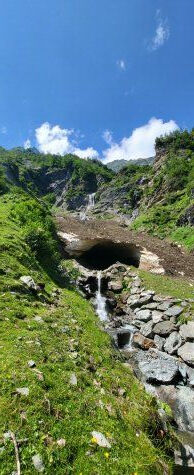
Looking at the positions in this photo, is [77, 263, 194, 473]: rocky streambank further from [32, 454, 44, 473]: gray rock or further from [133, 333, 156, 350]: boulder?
[32, 454, 44, 473]: gray rock

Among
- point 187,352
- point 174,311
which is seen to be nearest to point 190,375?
point 187,352

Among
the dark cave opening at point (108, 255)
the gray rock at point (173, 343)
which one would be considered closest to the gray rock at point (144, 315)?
the gray rock at point (173, 343)

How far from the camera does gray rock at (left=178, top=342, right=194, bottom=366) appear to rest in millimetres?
18016

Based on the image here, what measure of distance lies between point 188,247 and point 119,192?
73593 millimetres

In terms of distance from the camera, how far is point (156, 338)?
2111 centimetres

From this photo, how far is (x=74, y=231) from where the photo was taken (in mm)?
67625

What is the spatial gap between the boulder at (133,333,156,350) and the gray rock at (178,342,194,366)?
2.18m

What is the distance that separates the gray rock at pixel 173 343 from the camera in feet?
63.4

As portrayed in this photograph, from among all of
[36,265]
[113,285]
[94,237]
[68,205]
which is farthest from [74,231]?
[68,205]

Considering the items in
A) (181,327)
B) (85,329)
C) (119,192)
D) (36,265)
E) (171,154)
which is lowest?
(181,327)

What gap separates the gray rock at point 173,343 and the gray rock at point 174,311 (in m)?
2.07

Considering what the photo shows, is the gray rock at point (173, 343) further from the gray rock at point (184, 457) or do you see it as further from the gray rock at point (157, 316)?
the gray rock at point (184, 457)

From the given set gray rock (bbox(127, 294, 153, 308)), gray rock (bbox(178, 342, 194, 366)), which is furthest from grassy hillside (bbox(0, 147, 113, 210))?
gray rock (bbox(178, 342, 194, 366))

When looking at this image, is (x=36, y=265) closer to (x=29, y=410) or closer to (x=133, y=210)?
(x=29, y=410)
